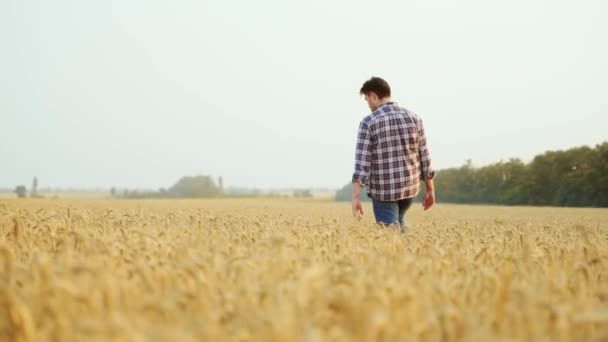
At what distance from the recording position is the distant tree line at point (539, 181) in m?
53.3

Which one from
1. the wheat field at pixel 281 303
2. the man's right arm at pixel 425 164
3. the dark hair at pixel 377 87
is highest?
the dark hair at pixel 377 87

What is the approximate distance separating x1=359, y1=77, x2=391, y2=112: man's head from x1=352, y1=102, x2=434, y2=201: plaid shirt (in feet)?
0.38

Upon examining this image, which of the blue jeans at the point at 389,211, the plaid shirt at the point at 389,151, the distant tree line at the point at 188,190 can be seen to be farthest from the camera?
the distant tree line at the point at 188,190

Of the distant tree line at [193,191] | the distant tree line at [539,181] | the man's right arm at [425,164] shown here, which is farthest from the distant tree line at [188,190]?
the man's right arm at [425,164]

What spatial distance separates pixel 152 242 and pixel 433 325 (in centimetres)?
275

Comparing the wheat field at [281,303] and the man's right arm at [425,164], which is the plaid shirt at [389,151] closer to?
the man's right arm at [425,164]

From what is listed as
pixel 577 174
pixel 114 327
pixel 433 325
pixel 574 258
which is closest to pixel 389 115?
pixel 574 258

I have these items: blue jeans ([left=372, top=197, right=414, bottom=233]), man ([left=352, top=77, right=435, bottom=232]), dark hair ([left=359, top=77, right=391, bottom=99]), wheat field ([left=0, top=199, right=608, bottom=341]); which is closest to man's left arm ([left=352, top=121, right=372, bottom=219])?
man ([left=352, top=77, right=435, bottom=232])

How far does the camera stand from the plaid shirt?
7812 millimetres

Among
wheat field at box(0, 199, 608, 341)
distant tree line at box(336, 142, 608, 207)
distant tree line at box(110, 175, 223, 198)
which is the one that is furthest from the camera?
distant tree line at box(110, 175, 223, 198)

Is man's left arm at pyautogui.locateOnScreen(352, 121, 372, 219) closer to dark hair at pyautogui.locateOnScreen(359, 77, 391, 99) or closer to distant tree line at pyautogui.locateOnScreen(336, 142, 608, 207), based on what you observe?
dark hair at pyautogui.locateOnScreen(359, 77, 391, 99)

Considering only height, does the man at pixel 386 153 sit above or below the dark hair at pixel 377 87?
below

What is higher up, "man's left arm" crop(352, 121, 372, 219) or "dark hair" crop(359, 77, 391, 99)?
"dark hair" crop(359, 77, 391, 99)

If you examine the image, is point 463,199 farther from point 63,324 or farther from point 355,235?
point 63,324
